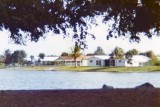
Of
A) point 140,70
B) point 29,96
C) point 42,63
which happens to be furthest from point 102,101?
point 42,63

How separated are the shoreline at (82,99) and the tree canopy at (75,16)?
275cm

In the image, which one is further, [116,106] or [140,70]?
[140,70]

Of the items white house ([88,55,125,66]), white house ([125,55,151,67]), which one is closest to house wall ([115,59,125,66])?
white house ([88,55,125,66])

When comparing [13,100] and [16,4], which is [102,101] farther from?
[16,4]

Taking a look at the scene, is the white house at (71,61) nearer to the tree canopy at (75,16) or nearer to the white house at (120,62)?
the white house at (120,62)

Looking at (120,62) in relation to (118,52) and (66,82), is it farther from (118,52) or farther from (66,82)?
(66,82)

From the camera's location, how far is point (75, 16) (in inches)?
736

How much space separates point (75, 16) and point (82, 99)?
174 inches

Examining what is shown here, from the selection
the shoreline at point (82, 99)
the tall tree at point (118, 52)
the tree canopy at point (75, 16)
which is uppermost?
the tall tree at point (118, 52)

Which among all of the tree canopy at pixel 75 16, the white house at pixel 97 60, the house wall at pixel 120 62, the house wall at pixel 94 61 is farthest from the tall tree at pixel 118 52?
the tree canopy at pixel 75 16

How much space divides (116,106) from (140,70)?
74967 mm

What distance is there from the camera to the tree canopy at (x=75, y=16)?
16953mm

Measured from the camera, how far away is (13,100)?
50.1 feet

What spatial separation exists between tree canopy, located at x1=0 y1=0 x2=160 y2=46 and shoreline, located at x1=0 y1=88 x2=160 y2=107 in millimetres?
2754
